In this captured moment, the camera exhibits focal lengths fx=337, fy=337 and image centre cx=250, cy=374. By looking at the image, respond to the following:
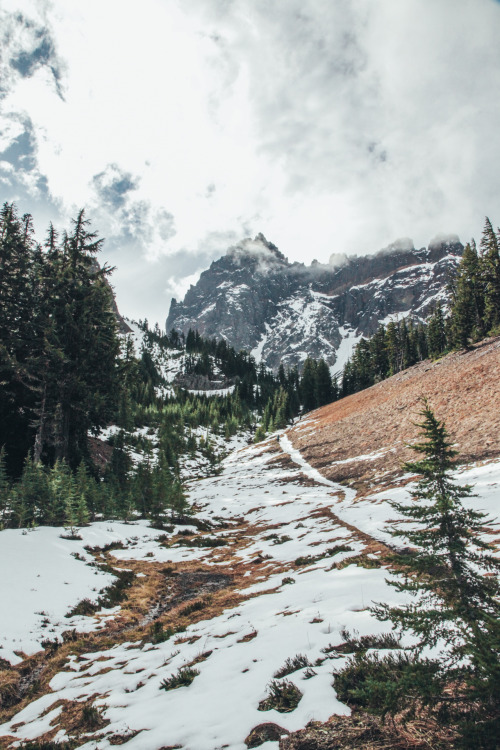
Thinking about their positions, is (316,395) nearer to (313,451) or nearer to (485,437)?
(313,451)

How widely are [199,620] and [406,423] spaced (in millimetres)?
30789

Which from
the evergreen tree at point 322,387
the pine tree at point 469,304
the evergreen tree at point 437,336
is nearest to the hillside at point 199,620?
the pine tree at point 469,304

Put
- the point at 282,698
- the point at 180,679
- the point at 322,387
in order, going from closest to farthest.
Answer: the point at 282,698, the point at 180,679, the point at 322,387

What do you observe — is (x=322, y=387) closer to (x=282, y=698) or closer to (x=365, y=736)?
(x=282, y=698)

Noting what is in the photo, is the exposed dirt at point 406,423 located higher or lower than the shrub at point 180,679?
higher

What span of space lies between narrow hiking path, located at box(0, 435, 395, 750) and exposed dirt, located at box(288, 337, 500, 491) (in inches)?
350

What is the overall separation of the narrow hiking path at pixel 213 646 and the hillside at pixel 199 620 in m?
0.03

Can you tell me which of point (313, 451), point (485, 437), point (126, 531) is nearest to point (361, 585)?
point (126, 531)

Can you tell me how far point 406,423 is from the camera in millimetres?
34312

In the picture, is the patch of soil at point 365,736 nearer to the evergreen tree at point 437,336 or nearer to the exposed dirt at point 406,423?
the exposed dirt at point 406,423

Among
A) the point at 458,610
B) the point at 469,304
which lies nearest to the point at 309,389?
the point at 469,304

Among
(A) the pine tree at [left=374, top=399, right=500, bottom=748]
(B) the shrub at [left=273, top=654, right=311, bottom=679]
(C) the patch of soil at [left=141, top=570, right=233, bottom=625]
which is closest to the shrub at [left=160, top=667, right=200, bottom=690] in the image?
(B) the shrub at [left=273, top=654, right=311, bottom=679]

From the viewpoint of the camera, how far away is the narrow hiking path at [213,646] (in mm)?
4443

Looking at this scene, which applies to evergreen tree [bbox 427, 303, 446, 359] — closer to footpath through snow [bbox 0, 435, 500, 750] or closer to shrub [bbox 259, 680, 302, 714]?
footpath through snow [bbox 0, 435, 500, 750]
